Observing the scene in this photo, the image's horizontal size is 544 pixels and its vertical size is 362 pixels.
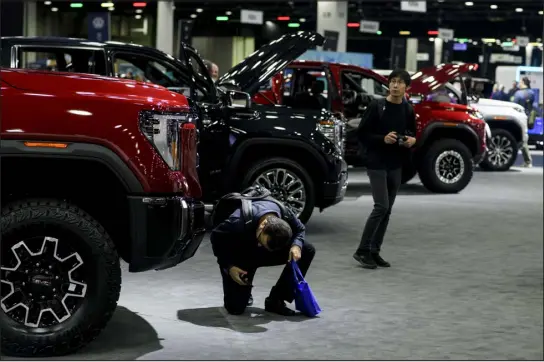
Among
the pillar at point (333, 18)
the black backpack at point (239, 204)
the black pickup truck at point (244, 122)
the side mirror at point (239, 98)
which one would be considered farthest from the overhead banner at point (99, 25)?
the black backpack at point (239, 204)

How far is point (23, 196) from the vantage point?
6164 millimetres

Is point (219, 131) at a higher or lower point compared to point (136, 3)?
lower

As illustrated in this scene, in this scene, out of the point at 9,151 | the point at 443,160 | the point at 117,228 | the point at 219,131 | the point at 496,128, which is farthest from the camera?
the point at 496,128

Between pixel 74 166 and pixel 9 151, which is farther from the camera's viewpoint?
pixel 74 166

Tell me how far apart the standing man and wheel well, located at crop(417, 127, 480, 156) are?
703 centimetres

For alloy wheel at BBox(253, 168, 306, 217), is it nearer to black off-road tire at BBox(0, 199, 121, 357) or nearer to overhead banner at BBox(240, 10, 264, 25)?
black off-road tire at BBox(0, 199, 121, 357)

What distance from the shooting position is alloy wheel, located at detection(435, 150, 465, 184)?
16.6 metres

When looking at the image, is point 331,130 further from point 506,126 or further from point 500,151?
point 500,151

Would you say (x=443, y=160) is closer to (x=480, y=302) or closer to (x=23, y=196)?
(x=480, y=302)

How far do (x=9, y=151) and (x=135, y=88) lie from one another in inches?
31.4

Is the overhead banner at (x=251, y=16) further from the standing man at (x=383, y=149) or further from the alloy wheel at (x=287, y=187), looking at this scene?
the standing man at (x=383, y=149)

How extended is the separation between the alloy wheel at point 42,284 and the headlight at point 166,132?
2.39 feet

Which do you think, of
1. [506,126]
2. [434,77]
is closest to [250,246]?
[434,77]

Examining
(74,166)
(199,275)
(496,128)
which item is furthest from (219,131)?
(496,128)
